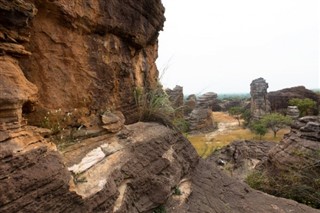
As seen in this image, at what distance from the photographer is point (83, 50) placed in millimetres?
5285

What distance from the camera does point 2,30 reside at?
3.43 m

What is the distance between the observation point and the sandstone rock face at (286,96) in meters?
55.6

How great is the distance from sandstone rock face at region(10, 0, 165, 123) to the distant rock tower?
47805 millimetres

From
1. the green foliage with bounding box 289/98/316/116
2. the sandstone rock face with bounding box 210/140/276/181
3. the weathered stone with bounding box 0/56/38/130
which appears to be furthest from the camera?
the green foliage with bounding box 289/98/316/116

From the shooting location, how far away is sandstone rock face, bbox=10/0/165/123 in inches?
179

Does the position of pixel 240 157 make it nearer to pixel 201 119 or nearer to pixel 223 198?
pixel 223 198

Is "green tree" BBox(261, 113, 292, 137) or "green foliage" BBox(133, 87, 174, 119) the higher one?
"green foliage" BBox(133, 87, 174, 119)

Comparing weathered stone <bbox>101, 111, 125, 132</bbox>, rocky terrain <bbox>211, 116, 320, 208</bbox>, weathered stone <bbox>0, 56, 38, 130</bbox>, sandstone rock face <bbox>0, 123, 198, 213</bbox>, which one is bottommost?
rocky terrain <bbox>211, 116, 320, 208</bbox>

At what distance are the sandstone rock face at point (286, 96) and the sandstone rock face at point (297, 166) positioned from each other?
42594mm

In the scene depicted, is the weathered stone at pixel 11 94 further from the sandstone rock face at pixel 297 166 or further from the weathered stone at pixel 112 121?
the sandstone rock face at pixel 297 166

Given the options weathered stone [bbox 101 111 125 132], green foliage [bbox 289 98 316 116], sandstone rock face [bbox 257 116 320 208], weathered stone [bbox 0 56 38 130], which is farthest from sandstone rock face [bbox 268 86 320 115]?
weathered stone [bbox 0 56 38 130]

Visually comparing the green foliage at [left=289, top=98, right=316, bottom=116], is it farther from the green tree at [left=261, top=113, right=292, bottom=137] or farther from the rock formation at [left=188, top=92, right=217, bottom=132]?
the rock formation at [left=188, top=92, right=217, bottom=132]

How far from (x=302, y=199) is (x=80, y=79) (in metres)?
12.2

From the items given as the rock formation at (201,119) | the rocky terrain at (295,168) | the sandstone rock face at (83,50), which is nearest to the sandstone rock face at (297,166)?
the rocky terrain at (295,168)
